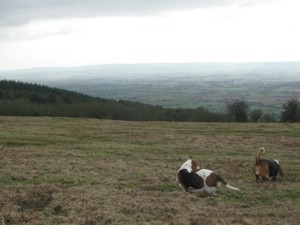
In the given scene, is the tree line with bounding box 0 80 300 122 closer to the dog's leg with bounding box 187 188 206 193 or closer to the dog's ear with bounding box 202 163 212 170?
the dog's ear with bounding box 202 163 212 170

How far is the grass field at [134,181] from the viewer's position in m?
10.3

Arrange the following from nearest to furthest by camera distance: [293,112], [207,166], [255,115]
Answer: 1. [207,166]
2. [293,112]
3. [255,115]

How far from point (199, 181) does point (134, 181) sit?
2.83m

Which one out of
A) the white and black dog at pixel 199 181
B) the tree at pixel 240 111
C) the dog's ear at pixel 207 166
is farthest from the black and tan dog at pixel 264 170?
the tree at pixel 240 111

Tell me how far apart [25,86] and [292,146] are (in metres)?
95.0

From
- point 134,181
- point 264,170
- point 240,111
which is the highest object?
point 264,170

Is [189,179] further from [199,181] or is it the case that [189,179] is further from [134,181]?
[134,181]

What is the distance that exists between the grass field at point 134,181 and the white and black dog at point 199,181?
28 cm

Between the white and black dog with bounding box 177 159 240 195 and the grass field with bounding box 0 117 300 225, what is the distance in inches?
11.2

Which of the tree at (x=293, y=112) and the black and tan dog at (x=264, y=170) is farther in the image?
the tree at (x=293, y=112)

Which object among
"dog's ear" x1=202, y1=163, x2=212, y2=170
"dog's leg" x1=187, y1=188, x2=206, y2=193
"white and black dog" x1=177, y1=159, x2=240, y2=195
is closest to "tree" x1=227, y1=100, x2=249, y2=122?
"dog's ear" x1=202, y1=163, x2=212, y2=170

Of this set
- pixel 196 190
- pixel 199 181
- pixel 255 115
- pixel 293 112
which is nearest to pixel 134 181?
pixel 196 190

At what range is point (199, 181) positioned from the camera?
12828 millimetres

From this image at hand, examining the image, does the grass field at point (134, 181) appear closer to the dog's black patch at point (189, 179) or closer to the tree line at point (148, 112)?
the dog's black patch at point (189, 179)
